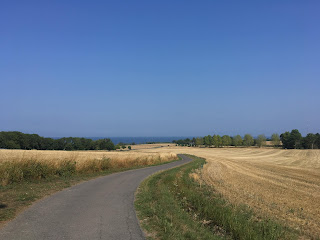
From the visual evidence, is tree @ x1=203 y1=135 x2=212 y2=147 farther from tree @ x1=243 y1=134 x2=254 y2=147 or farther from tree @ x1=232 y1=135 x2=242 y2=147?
tree @ x1=243 y1=134 x2=254 y2=147

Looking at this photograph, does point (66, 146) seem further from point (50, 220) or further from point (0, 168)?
point (50, 220)

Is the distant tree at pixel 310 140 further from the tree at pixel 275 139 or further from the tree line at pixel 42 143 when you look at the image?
the tree line at pixel 42 143

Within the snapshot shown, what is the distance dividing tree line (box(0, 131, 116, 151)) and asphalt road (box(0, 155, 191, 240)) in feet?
303

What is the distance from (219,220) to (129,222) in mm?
2888

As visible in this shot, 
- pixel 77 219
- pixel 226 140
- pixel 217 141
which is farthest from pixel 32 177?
pixel 226 140

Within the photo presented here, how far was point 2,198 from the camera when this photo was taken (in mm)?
9602

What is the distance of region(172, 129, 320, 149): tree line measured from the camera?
4638 inches

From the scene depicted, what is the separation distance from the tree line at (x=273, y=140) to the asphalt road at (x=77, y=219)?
126104mm

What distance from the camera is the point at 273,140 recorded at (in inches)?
5600

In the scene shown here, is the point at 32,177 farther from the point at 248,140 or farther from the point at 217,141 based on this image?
the point at 248,140

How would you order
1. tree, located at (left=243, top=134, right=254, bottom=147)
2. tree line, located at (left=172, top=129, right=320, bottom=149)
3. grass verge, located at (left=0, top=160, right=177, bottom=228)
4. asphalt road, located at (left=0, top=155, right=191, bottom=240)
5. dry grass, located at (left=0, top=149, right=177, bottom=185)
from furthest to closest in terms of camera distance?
tree, located at (left=243, top=134, right=254, bottom=147) → tree line, located at (left=172, top=129, right=320, bottom=149) → dry grass, located at (left=0, top=149, right=177, bottom=185) → grass verge, located at (left=0, top=160, right=177, bottom=228) → asphalt road, located at (left=0, top=155, right=191, bottom=240)

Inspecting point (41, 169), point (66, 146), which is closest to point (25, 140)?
point (66, 146)

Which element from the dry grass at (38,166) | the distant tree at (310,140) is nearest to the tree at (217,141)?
the distant tree at (310,140)

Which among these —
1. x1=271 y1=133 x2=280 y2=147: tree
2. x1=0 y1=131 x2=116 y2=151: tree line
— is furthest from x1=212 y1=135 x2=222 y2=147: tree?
x1=0 y1=131 x2=116 y2=151: tree line
